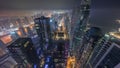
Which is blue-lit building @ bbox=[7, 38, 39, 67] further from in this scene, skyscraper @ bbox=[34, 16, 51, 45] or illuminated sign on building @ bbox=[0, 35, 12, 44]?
illuminated sign on building @ bbox=[0, 35, 12, 44]

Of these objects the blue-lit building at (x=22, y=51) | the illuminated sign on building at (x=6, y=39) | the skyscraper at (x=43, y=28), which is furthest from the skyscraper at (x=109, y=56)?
the illuminated sign on building at (x=6, y=39)

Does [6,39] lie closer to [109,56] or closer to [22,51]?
[22,51]

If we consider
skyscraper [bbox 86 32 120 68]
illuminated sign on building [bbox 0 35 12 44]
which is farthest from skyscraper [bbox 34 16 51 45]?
skyscraper [bbox 86 32 120 68]

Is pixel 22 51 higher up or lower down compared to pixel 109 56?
lower down

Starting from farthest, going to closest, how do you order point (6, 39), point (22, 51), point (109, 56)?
1. point (6, 39)
2. point (22, 51)
3. point (109, 56)

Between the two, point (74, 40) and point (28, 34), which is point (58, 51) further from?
point (28, 34)

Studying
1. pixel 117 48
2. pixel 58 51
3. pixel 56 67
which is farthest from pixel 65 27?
pixel 117 48

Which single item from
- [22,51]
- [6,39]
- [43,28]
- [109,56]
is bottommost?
[6,39]

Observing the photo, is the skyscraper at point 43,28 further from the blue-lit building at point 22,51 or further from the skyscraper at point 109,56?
the skyscraper at point 109,56

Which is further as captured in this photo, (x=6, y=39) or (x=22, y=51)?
(x=6, y=39)

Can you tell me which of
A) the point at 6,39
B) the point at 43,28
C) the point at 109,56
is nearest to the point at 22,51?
the point at 43,28

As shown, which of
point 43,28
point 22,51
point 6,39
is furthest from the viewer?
point 6,39
